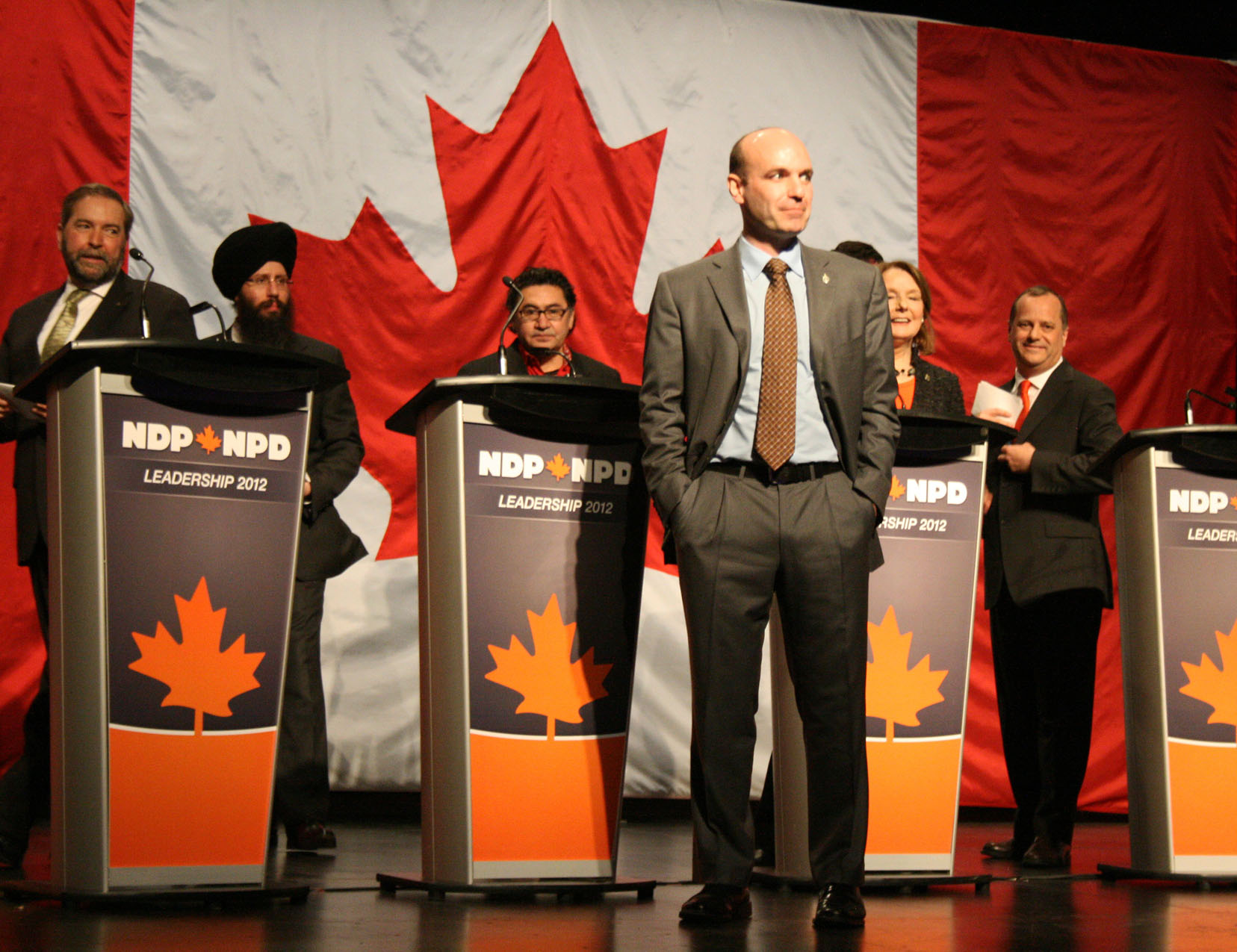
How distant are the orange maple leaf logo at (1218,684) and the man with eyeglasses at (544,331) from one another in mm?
1629

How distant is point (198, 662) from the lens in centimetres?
260

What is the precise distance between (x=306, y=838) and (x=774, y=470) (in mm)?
1943

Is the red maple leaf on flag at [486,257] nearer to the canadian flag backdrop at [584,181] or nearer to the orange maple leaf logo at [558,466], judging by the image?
the canadian flag backdrop at [584,181]

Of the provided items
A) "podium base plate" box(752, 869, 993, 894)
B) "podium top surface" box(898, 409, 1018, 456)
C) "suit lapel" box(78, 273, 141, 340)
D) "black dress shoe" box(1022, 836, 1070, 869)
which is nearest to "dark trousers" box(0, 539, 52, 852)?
"suit lapel" box(78, 273, 141, 340)

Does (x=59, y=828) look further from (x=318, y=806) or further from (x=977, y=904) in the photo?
(x=977, y=904)

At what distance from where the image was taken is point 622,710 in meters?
2.88

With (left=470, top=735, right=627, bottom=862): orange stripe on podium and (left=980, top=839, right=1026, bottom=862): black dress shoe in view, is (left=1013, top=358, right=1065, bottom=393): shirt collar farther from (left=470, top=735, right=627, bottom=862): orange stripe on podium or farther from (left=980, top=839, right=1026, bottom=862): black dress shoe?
(left=470, top=735, right=627, bottom=862): orange stripe on podium

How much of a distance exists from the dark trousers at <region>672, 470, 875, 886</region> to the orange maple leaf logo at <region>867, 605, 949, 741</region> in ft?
1.31

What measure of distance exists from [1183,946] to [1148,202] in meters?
4.37

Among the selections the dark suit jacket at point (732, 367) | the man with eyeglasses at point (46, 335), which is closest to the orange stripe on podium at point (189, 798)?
the man with eyeglasses at point (46, 335)

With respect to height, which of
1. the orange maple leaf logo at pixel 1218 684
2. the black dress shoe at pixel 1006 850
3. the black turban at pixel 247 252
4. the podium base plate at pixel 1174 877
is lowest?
the black dress shoe at pixel 1006 850

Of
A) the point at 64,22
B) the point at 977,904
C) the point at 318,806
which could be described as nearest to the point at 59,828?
the point at 318,806

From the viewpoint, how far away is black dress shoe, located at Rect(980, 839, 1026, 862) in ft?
13.0

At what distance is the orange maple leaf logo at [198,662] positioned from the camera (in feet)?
8.41
